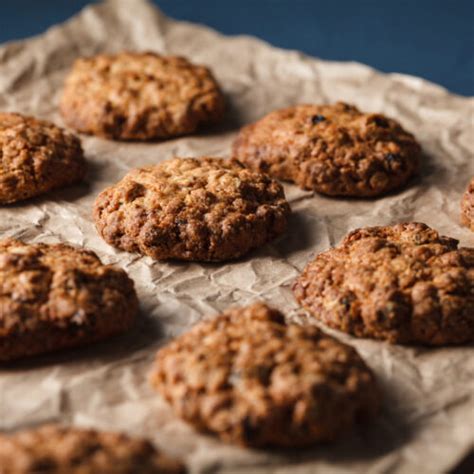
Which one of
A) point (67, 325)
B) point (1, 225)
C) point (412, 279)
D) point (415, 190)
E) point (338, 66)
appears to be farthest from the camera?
point (338, 66)

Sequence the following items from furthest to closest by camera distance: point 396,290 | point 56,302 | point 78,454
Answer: point 396,290, point 56,302, point 78,454

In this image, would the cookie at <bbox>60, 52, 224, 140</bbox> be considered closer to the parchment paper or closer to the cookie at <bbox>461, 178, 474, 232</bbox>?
the parchment paper

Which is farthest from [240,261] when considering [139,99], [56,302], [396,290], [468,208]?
[139,99]

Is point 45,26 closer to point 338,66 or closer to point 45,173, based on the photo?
point 338,66

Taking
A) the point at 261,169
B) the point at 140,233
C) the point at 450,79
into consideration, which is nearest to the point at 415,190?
the point at 261,169

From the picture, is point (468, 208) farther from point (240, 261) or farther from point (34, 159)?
point (34, 159)

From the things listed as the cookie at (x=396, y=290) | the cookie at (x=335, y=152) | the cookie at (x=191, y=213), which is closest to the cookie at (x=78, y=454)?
the cookie at (x=396, y=290)
